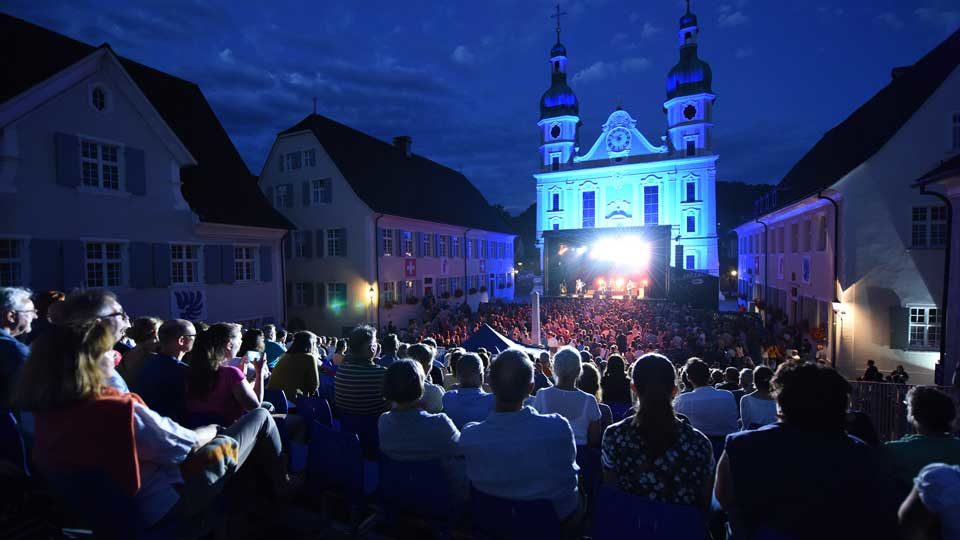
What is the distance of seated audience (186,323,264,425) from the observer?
339 cm

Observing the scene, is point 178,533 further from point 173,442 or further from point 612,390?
point 612,390

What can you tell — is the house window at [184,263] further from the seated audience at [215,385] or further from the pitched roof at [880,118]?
the pitched roof at [880,118]

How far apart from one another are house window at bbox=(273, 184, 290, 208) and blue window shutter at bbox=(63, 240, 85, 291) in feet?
40.1

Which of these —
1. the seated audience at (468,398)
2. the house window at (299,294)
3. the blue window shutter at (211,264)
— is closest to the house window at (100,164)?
the blue window shutter at (211,264)

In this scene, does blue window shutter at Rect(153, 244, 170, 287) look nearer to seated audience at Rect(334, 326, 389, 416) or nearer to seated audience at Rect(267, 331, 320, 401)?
seated audience at Rect(267, 331, 320, 401)

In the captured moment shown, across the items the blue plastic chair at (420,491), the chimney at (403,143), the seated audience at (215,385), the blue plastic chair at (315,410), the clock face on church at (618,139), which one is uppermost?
the clock face on church at (618,139)

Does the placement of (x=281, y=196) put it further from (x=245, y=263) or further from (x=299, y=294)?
(x=245, y=263)

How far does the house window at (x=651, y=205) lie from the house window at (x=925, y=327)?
114 feet

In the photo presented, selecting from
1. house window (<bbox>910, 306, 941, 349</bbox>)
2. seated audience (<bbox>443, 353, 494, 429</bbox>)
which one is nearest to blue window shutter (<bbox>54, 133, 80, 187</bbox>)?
seated audience (<bbox>443, 353, 494, 429</bbox>)

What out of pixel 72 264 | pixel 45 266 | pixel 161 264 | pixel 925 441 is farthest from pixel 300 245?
pixel 925 441

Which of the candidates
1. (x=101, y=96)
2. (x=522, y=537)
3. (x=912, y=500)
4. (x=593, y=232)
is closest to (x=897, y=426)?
(x=912, y=500)

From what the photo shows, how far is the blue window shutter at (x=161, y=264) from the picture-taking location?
14.5m

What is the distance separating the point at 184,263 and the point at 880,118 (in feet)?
81.4

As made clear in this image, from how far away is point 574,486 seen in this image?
2916 millimetres
